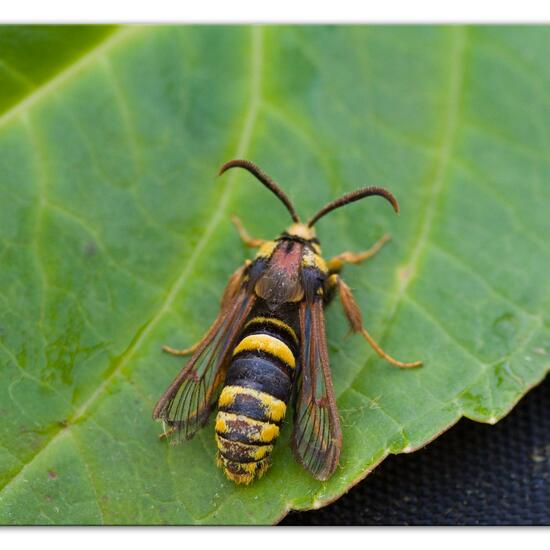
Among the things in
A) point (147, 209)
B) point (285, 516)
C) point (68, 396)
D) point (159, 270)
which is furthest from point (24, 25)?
point (285, 516)

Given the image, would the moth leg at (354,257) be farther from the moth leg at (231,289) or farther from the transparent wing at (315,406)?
the moth leg at (231,289)

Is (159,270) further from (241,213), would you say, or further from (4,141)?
(4,141)

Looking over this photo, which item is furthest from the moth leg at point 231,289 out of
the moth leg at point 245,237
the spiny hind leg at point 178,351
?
the moth leg at point 245,237

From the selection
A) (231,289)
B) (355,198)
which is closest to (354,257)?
(355,198)

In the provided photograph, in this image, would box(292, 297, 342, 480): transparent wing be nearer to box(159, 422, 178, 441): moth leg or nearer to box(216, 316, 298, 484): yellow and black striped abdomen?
box(216, 316, 298, 484): yellow and black striped abdomen

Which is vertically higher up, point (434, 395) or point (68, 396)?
point (434, 395)

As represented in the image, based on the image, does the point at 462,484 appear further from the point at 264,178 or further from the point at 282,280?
the point at 264,178

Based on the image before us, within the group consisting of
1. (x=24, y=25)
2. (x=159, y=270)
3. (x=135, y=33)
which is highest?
(x=135, y=33)
